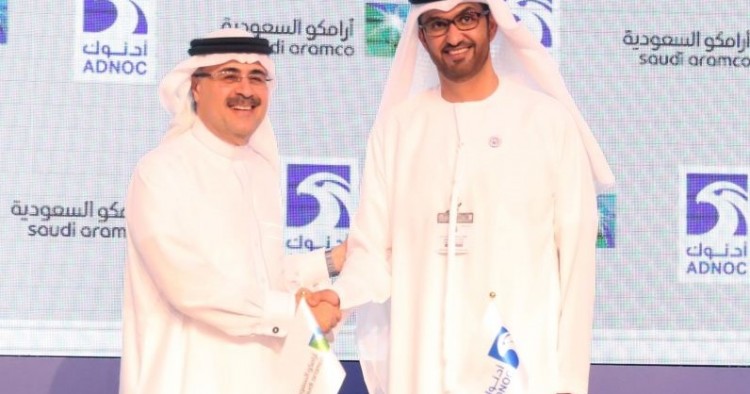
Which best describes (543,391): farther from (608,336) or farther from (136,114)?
(136,114)

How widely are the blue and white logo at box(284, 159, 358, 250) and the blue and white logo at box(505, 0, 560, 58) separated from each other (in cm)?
81

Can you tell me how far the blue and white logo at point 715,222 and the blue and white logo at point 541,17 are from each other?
0.66m

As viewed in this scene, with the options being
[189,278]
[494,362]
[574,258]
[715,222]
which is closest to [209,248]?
[189,278]

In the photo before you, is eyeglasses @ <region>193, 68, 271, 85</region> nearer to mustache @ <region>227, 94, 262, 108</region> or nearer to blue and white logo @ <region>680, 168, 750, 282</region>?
mustache @ <region>227, 94, 262, 108</region>

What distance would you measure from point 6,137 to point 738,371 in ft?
8.79

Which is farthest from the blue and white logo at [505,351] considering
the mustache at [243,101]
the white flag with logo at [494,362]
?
the mustache at [243,101]

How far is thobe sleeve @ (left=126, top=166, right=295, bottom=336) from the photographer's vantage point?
13.2ft

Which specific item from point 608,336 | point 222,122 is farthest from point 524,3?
point 222,122

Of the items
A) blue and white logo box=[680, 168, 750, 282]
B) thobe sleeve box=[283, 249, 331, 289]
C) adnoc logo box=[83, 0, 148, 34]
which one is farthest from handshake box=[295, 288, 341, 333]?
blue and white logo box=[680, 168, 750, 282]

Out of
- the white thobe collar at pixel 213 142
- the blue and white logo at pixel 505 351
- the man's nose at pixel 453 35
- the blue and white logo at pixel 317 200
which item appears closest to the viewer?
the blue and white logo at pixel 505 351

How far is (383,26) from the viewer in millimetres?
5391

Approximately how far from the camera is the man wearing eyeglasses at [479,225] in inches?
160

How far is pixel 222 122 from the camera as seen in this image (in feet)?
13.9

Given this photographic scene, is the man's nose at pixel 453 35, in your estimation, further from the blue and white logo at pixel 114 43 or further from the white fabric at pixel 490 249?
the blue and white logo at pixel 114 43
